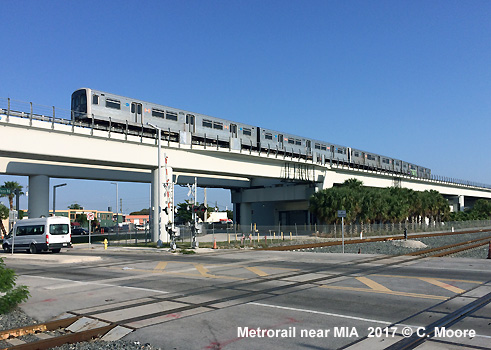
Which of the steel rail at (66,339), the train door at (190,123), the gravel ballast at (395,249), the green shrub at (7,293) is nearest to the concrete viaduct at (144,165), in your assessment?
the train door at (190,123)

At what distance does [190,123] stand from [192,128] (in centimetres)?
52

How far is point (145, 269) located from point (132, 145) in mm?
17607

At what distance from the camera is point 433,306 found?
31.6 ft

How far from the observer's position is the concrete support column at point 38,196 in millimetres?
38156

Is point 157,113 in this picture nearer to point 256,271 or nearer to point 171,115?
point 171,115

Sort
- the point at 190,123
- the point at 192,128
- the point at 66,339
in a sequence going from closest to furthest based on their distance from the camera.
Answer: the point at 66,339, the point at 190,123, the point at 192,128

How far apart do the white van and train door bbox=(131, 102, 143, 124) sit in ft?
31.7

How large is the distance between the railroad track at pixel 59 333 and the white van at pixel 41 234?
2373 cm

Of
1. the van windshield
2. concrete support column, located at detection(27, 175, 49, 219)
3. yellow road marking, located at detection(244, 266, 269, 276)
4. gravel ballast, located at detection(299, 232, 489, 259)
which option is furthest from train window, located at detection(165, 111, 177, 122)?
yellow road marking, located at detection(244, 266, 269, 276)

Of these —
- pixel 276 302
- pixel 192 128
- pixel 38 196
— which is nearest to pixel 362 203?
pixel 192 128

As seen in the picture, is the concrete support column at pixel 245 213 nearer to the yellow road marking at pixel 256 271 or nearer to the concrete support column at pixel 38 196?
the concrete support column at pixel 38 196

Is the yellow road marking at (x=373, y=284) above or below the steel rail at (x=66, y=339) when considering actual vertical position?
below

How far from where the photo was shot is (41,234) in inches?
1194

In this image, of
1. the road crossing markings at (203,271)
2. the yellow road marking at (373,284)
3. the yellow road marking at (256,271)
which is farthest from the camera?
the road crossing markings at (203,271)
